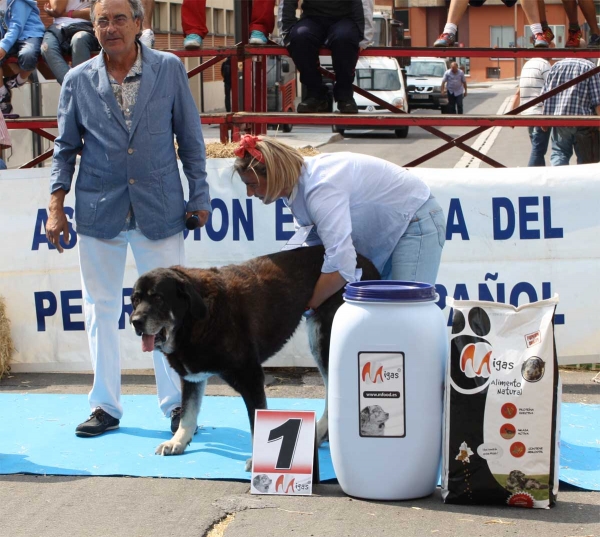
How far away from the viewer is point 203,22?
30.7ft

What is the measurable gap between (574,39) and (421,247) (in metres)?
5.92

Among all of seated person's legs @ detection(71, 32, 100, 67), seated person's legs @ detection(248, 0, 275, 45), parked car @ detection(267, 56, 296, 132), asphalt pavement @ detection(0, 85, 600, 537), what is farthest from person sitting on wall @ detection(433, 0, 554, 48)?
parked car @ detection(267, 56, 296, 132)

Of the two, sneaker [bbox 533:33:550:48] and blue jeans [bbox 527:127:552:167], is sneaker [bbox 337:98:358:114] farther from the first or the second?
blue jeans [bbox 527:127:552:167]

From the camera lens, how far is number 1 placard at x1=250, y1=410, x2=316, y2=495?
4.38 meters

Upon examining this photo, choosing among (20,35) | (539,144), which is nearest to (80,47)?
(20,35)

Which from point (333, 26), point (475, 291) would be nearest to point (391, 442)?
point (475, 291)

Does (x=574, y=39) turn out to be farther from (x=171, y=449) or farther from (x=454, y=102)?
(x=454, y=102)

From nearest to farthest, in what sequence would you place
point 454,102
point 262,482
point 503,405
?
point 503,405 < point 262,482 < point 454,102

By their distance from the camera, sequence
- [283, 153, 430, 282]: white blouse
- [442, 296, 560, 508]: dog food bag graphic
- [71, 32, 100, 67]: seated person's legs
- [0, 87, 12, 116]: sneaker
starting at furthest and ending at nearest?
[0, 87, 12, 116]: sneaker < [71, 32, 100, 67]: seated person's legs < [283, 153, 430, 282]: white blouse < [442, 296, 560, 508]: dog food bag graphic

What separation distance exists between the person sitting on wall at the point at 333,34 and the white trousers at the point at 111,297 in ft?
12.0

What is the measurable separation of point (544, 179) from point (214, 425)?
9.64 feet

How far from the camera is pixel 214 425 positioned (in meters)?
5.61

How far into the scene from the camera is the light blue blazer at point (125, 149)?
5133mm

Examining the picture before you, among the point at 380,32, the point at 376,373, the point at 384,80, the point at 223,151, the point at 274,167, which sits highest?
the point at 380,32
